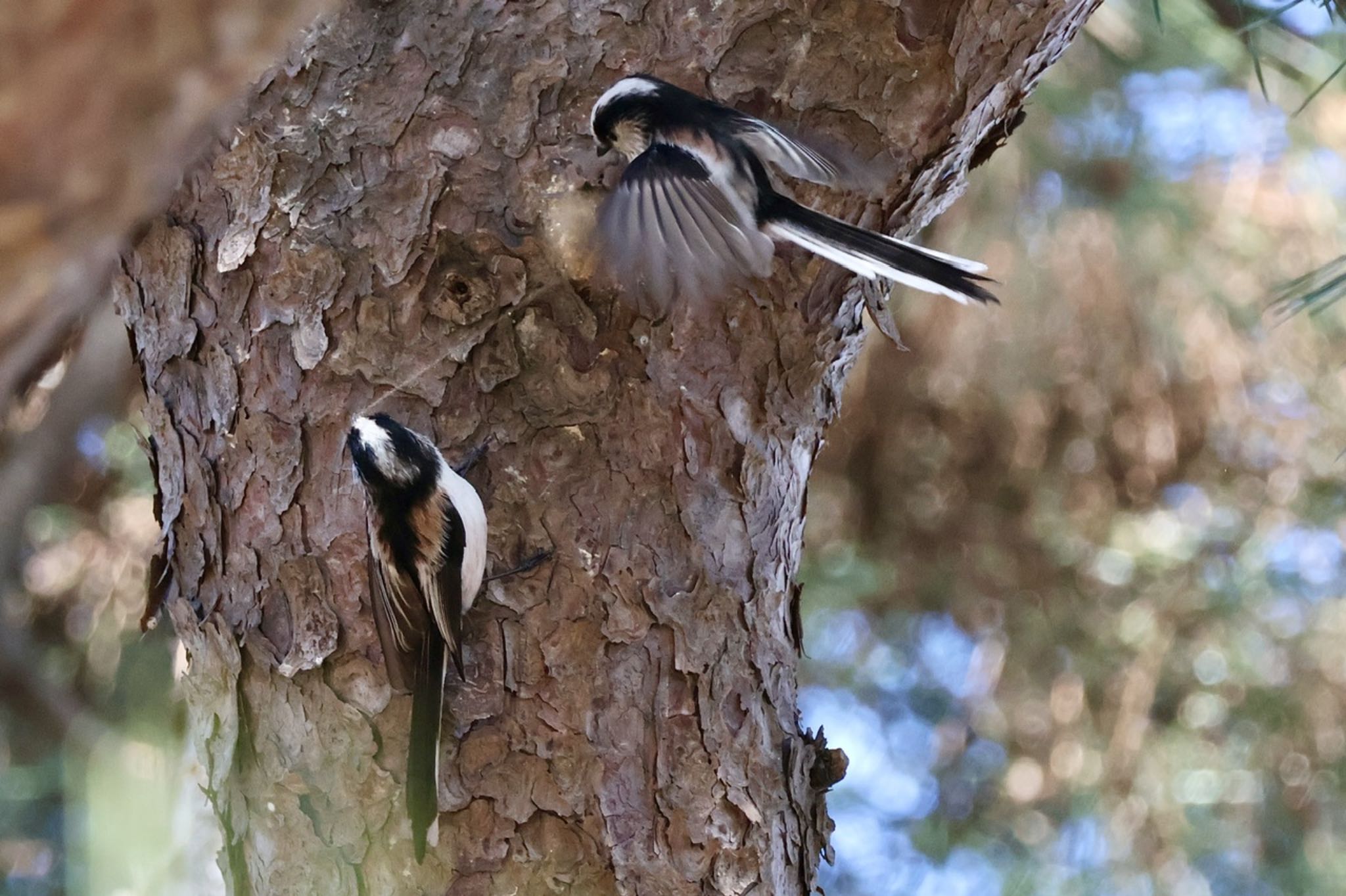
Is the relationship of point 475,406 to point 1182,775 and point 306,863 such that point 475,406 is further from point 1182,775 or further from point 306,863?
point 1182,775

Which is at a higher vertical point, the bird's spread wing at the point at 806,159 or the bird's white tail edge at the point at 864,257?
the bird's spread wing at the point at 806,159

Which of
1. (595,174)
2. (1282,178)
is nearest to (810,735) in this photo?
(595,174)

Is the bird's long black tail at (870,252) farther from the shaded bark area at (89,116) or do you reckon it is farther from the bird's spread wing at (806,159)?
the shaded bark area at (89,116)

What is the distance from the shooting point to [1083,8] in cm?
123

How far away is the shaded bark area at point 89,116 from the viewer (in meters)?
0.19

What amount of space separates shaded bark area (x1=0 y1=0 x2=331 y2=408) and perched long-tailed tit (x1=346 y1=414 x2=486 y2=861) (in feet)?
2.76

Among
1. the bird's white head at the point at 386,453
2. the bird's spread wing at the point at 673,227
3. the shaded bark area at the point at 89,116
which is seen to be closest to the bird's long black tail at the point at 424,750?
the bird's white head at the point at 386,453

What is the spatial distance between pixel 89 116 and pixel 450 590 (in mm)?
916

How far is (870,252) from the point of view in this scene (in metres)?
1.08

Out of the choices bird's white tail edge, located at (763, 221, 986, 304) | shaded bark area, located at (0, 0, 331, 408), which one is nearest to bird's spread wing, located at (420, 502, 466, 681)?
bird's white tail edge, located at (763, 221, 986, 304)

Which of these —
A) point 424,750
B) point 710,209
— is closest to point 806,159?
point 710,209

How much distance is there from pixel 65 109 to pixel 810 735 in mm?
1050

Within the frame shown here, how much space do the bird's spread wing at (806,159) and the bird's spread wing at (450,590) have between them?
46 centimetres

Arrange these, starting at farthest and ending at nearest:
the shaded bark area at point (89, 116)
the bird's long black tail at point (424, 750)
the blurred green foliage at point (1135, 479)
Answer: the blurred green foliage at point (1135, 479), the bird's long black tail at point (424, 750), the shaded bark area at point (89, 116)
